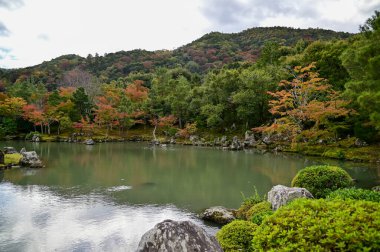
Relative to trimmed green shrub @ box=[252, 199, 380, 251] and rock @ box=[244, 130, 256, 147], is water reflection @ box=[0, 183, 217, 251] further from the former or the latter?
rock @ box=[244, 130, 256, 147]

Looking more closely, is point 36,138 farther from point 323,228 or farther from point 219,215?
point 323,228

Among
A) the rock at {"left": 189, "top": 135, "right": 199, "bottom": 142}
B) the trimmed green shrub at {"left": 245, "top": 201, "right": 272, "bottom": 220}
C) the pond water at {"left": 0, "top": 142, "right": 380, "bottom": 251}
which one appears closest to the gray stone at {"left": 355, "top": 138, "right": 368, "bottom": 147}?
the pond water at {"left": 0, "top": 142, "right": 380, "bottom": 251}

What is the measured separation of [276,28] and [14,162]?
9734 centimetres

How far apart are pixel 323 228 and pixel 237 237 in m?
3.57

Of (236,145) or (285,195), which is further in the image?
(236,145)

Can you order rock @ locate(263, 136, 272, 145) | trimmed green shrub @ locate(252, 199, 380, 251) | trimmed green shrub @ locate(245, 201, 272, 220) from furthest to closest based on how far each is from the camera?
rock @ locate(263, 136, 272, 145)
trimmed green shrub @ locate(245, 201, 272, 220)
trimmed green shrub @ locate(252, 199, 380, 251)

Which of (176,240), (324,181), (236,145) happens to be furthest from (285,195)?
(236,145)

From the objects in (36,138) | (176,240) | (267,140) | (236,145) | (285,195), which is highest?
(36,138)

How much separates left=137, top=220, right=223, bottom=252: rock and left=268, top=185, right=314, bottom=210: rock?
4788mm

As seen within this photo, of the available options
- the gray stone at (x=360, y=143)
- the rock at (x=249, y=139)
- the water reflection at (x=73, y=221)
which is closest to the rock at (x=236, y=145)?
the rock at (x=249, y=139)

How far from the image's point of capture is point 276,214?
13.1 ft

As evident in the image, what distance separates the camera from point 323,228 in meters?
3.41

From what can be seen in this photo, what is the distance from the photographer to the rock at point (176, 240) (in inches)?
160

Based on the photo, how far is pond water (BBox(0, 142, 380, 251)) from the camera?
932cm
